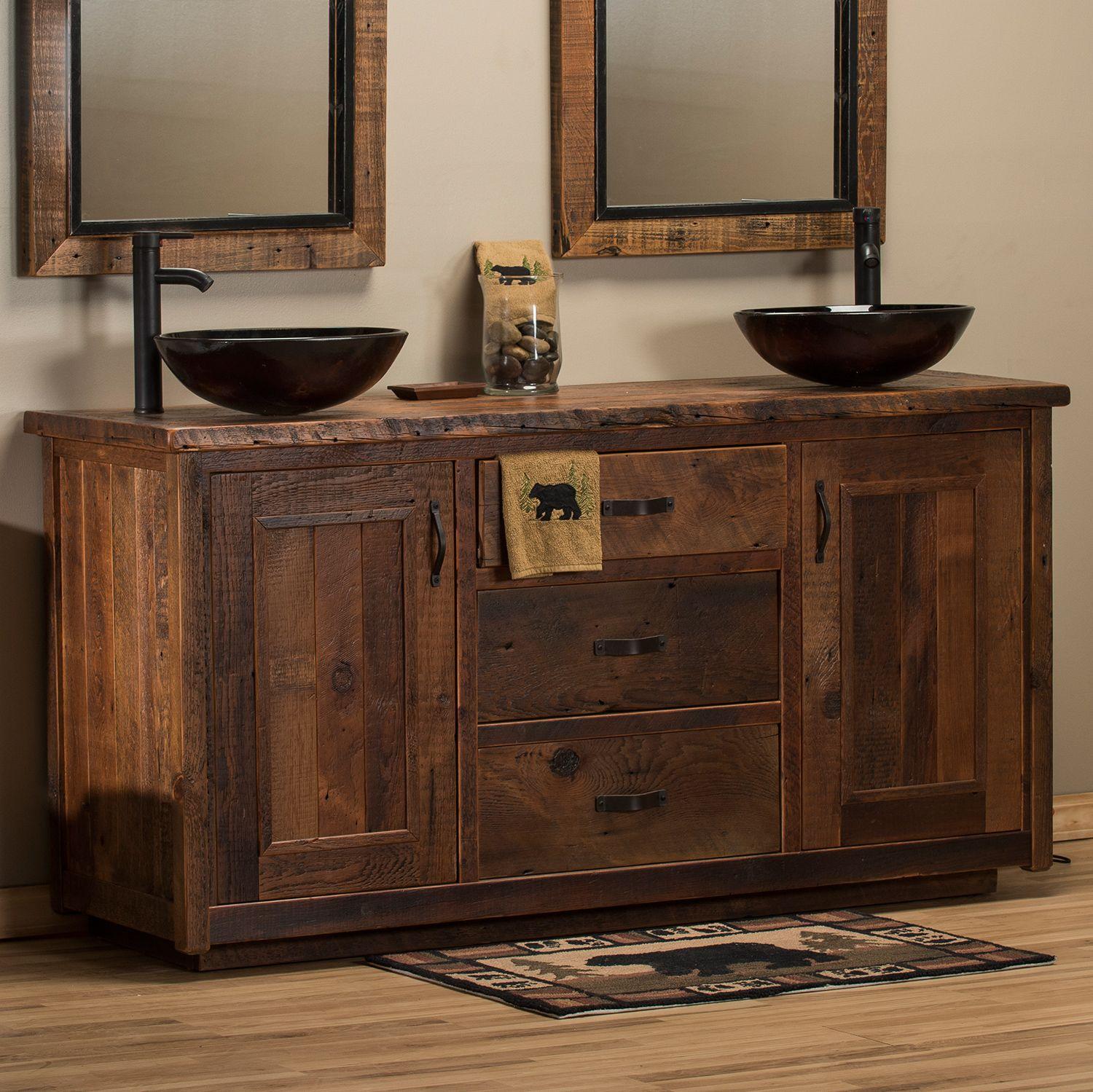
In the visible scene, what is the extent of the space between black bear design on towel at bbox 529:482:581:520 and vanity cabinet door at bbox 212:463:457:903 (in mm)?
144

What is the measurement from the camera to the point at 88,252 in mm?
3531

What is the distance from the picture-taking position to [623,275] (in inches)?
156

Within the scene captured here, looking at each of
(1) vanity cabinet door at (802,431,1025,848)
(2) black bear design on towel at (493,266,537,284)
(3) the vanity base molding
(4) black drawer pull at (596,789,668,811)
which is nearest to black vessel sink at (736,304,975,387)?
(1) vanity cabinet door at (802,431,1025,848)

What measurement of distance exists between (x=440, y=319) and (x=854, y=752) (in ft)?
3.51

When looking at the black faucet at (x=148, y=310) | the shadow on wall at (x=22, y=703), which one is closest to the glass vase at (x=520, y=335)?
the black faucet at (x=148, y=310)

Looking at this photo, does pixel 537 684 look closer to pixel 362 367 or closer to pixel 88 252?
pixel 362 367

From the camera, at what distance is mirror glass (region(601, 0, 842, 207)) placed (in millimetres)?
3875

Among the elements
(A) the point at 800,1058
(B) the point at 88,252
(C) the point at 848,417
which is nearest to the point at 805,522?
(C) the point at 848,417

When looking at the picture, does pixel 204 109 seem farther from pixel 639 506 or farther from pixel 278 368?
pixel 639 506

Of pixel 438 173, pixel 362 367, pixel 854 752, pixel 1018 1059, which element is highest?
pixel 438 173

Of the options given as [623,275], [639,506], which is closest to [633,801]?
[639,506]

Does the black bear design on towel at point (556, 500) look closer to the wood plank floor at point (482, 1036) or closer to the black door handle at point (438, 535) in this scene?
the black door handle at point (438, 535)

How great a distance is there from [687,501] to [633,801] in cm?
51

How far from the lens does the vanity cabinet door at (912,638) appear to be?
362 cm
